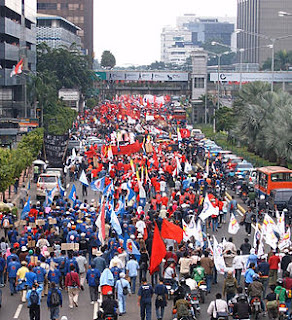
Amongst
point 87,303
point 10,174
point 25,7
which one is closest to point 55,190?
point 10,174

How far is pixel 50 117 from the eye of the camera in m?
69.3

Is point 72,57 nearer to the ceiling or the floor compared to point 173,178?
nearer to the ceiling

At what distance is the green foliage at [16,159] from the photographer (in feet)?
107

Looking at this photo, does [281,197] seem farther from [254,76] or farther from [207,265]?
[254,76]

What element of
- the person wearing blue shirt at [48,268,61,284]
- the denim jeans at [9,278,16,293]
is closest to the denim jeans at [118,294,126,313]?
the person wearing blue shirt at [48,268,61,284]

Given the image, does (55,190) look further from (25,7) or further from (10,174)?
(25,7)

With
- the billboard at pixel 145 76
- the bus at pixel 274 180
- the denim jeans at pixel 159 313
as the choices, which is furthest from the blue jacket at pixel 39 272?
the billboard at pixel 145 76

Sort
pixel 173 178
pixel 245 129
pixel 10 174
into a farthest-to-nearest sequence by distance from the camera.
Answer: pixel 245 129
pixel 173 178
pixel 10 174

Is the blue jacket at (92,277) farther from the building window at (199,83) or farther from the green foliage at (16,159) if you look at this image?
the building window at (199,83)

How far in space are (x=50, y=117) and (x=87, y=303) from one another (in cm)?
4977

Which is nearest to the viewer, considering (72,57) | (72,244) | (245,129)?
(72,244)

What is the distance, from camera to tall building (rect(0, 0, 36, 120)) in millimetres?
65938

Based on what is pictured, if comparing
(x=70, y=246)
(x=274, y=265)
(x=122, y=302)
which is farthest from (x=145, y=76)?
(x=122, y=302)

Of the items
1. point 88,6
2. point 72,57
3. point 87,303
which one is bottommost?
point 87,303
